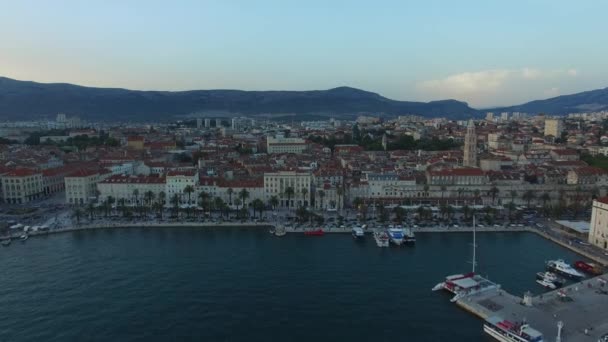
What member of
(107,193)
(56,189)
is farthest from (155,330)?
(56,189)

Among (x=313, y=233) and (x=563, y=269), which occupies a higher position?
(x=563, y=269)

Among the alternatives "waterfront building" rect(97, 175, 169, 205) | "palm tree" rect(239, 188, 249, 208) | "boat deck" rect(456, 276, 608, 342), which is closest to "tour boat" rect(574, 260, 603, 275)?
"boat deck" rect(456, 276, 608, 342)

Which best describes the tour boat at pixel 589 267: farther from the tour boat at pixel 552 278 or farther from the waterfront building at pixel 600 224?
the waterfront building at pixel 600 224

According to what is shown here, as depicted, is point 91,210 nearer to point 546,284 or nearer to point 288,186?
point 288,186

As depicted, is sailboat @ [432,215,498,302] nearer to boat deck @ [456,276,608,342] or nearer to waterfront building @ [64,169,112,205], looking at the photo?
boat deck @ [456,276,608,342]

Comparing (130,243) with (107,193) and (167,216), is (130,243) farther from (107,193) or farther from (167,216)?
(107,193)

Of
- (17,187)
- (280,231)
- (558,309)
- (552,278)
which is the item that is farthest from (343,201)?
(17,187)

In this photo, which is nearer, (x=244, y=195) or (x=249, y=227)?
(x=249, y=227)
